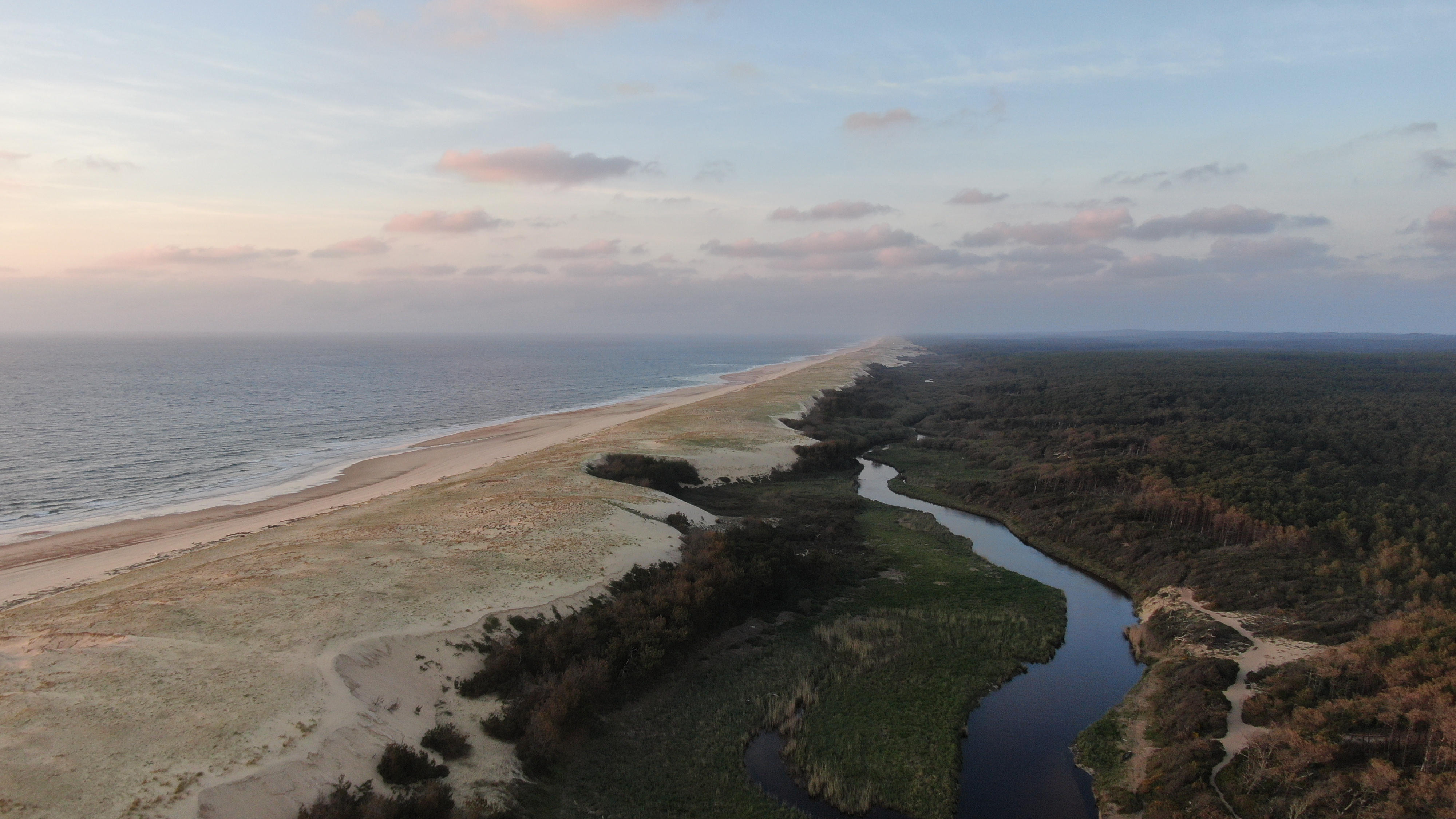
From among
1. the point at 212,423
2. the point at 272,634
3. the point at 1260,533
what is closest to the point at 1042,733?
the point at 1260,533

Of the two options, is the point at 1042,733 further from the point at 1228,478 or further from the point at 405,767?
the point at 1228,478

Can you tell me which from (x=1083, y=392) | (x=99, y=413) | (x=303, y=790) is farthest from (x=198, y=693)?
(x=1083, y=392)

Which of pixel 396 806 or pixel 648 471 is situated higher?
pixel 648 471

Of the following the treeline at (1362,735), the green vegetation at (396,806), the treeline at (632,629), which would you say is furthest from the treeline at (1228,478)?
the green vegetation at (396,806)

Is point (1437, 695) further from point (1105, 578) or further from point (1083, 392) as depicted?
point (1083, 392)

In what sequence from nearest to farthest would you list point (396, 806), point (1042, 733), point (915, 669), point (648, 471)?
point (396, 806) < point (1042, 733) < point (915, 669) < point (648, 471)

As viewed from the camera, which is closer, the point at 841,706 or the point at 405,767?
the point at 405,767
